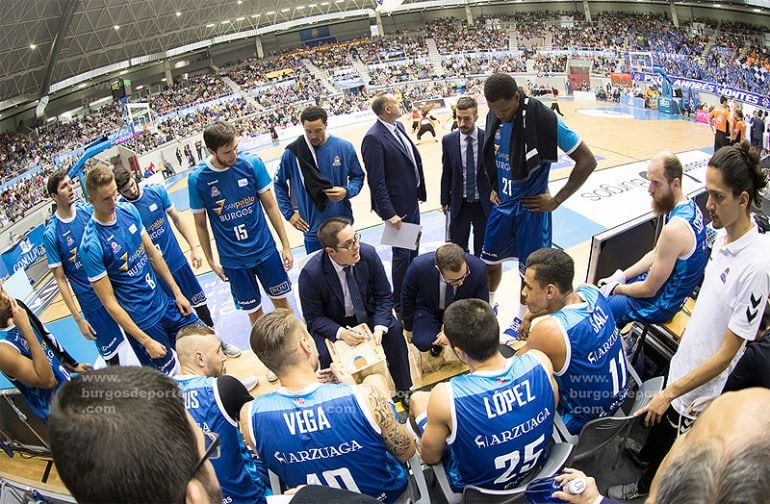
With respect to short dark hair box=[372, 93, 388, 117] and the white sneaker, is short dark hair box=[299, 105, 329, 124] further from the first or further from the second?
the white sneaker

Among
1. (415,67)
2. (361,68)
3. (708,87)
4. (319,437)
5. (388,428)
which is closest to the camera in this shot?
(319,437)

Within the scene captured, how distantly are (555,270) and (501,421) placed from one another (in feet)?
3.34

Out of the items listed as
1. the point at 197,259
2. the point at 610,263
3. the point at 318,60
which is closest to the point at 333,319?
the point at 197,259

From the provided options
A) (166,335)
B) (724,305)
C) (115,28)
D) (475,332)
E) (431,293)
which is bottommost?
(166,335)

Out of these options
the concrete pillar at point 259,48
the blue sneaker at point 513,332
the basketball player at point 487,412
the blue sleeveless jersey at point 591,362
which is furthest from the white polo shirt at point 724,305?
the concrete pillar at point 259,48

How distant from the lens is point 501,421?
2.29 meters

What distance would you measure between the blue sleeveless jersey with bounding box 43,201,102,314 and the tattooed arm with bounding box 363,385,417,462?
3252mm

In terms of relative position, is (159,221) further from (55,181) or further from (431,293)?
(431,293)

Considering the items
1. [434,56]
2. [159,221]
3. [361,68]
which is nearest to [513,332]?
[159,221]

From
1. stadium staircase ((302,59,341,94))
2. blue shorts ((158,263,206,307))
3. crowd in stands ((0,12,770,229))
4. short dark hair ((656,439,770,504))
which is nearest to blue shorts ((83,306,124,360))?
blue shorts ((158,263,206,307))

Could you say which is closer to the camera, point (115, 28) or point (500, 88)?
point (500, 88)

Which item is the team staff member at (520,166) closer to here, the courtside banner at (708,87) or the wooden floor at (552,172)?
the wooden floor at (552,172)

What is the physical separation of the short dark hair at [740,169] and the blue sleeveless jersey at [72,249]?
15.4 feet

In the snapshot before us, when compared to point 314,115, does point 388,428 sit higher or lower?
lower
